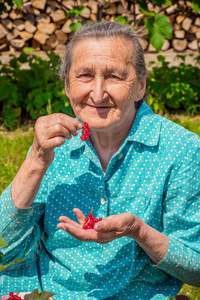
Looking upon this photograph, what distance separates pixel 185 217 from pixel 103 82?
75 cm

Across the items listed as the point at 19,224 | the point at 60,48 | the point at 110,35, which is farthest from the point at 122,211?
the point at 60,48

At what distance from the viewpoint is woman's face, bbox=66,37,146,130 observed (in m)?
2.26

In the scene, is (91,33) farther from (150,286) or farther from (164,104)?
(164,104)

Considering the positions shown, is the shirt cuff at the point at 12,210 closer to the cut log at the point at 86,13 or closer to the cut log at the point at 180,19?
the cut log at the point at 86,13

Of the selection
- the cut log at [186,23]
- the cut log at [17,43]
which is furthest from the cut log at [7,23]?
the cut log at [186,23]

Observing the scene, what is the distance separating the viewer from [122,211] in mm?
2367

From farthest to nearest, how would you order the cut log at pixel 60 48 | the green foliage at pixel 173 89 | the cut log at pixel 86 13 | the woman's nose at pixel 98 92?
1. the cut log at pixel 60 48
2. the cut log at pixel 86 13
3. the green foliage at pixel 173 89
4. the woman's nose at pixel 98 92

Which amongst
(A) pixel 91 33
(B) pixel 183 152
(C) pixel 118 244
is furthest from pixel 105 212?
(A) pixel 91 33

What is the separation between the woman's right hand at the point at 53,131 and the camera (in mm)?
2098

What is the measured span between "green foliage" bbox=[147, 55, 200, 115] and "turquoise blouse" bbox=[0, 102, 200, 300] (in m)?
3.57

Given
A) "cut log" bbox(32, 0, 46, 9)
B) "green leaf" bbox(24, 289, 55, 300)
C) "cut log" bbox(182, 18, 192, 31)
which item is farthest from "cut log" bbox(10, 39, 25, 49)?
"green leaf" bbox(24, 289, 55, 300)

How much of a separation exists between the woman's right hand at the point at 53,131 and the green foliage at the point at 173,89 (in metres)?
3.89

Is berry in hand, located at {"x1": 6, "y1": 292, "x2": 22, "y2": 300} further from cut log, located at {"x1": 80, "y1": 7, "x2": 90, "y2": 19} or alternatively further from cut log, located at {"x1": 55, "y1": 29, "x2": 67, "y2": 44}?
cut log, located at {"x1": 55, "y1": 29, "x2": 67, "y2": 44}

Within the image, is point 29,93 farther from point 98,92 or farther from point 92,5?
point 98,92
